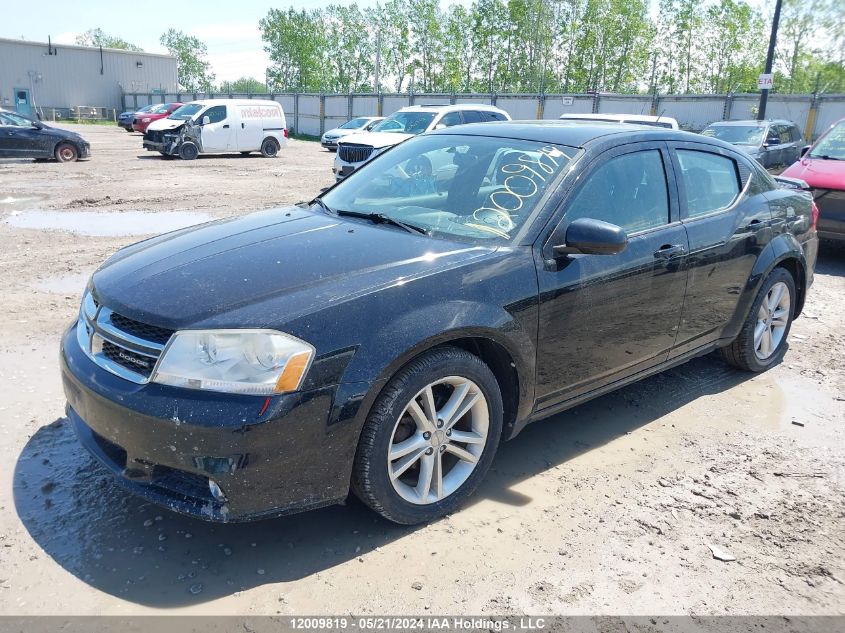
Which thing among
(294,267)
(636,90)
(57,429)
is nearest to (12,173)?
(57,429)

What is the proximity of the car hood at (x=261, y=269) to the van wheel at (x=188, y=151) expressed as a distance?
785 inches

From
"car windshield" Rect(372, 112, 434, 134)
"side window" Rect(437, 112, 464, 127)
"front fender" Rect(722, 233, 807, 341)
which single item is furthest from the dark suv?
"front fender" Rect(722, 233, 807, 341)

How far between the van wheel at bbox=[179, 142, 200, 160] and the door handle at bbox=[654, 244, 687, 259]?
20.8 meters

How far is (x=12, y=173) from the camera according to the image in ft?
53.6

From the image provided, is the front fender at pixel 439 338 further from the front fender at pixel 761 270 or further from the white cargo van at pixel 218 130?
the white cargo van at pixel 218 130

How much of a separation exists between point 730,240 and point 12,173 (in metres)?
17.1

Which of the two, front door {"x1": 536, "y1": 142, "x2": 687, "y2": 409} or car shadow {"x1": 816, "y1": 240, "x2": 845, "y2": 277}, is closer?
front door {"x1": 536, "y1": 142, "x2": 687, "y2": 409}

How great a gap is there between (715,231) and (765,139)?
12413 mm

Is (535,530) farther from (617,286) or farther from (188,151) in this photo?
(188,151)

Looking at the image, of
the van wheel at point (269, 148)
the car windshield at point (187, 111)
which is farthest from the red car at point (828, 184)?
the car windshield at point (187, 111)

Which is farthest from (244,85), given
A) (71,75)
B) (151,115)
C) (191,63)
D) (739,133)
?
(739,133)

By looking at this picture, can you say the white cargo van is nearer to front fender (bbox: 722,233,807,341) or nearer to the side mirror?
front fender (bbox: 722,233,807,341)

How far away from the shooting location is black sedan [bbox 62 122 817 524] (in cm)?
254

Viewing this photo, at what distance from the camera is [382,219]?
141 inches
